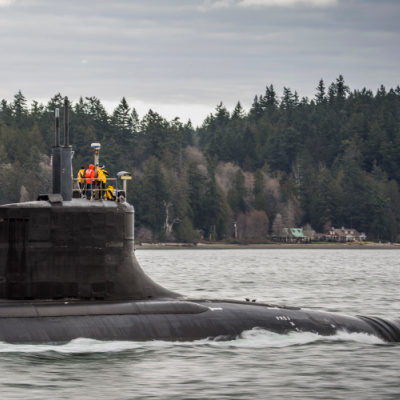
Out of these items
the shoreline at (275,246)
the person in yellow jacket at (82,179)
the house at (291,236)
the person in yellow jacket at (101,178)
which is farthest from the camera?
the house at (291,236)

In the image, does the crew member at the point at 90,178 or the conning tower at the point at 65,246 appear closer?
the conning tower at the point at 65,246

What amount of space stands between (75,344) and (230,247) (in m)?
148

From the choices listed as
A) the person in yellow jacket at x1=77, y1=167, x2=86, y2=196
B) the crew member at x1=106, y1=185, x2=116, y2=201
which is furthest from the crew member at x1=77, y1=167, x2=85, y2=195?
the crew member at x1=106, y1=185, x2=116, y2=201

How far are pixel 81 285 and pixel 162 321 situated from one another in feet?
7.21

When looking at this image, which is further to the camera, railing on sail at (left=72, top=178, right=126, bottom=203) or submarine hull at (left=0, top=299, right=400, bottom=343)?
railing on sail at (left=72, top=178, right=126, bottom=203)

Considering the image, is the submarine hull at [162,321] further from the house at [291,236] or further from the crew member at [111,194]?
the house at [291,236]

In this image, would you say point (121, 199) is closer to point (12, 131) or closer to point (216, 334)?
point (216, 334)

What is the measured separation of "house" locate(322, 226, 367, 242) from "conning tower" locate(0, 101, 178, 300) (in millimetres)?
158650

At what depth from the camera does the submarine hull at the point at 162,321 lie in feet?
71.7

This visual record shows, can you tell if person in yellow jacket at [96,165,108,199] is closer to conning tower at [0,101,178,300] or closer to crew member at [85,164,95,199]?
crew member at [85,164,95,199]

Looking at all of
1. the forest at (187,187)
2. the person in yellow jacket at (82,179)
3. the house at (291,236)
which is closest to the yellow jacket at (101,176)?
the person in yellow jacket at (82,179)

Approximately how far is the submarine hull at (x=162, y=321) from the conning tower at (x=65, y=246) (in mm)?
426

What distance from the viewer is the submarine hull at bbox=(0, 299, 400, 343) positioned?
71.7 ft

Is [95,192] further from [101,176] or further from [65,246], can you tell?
[65,246]
